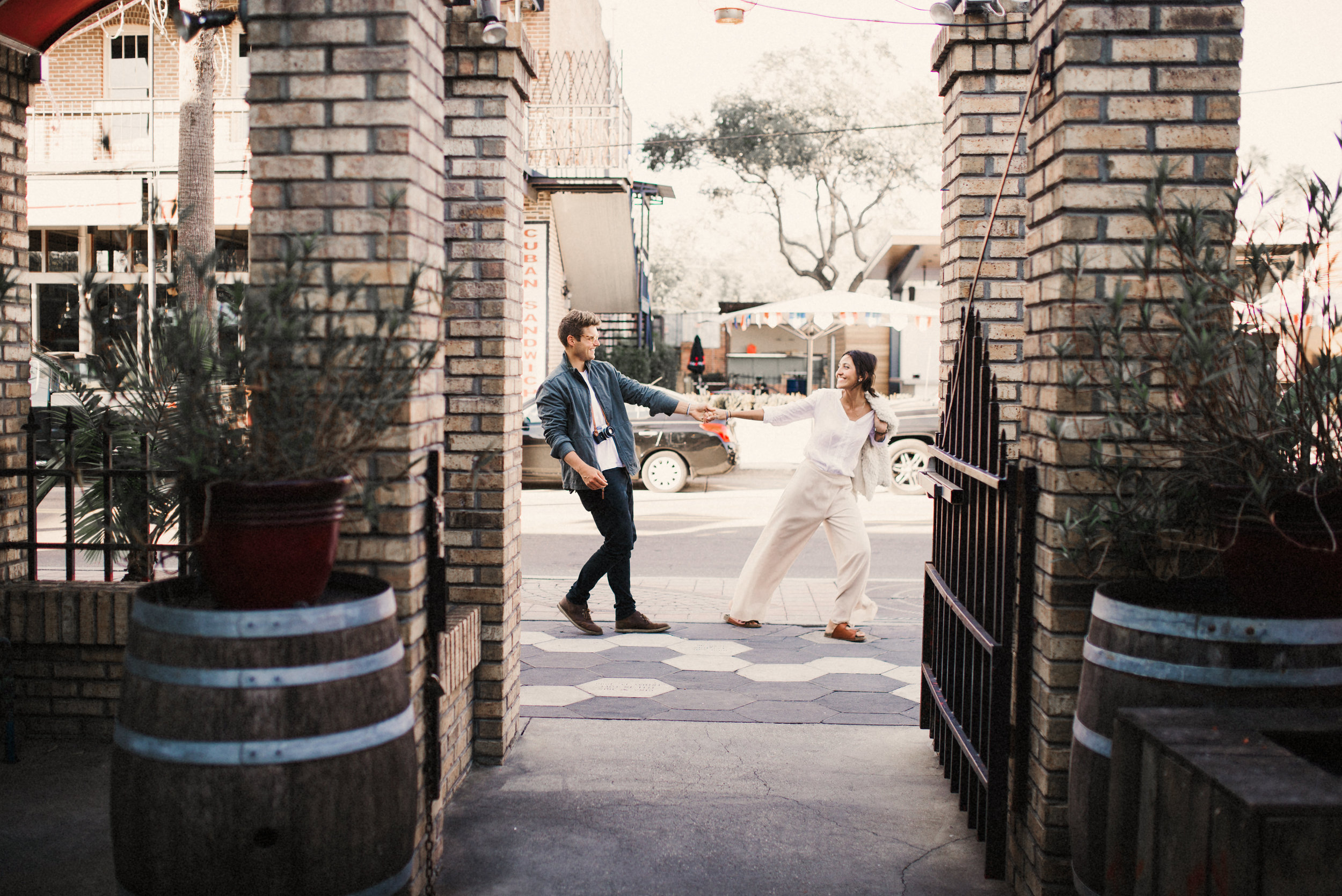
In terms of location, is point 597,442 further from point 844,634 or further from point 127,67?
point 127,67

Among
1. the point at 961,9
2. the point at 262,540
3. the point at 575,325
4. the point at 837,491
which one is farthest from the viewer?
the point at 837,491

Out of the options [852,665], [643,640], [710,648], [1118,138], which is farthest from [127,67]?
[1118,138]

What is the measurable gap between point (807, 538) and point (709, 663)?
119 cm

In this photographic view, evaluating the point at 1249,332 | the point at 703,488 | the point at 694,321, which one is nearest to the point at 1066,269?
the point at 1249,332

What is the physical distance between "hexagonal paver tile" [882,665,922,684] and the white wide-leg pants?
2.14 feet

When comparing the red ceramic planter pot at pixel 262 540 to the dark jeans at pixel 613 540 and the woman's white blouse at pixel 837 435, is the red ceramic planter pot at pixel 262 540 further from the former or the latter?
the woman's white blouse at pixel 837 435

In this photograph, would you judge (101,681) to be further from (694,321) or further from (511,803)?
(694,321)

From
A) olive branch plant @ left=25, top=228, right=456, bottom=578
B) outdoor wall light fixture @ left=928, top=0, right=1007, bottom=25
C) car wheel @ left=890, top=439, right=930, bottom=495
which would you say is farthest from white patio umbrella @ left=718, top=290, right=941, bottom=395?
olive branch plant @ left=25, top=228, right=456, bottom=578

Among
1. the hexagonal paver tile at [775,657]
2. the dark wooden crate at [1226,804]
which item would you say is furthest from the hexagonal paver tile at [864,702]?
the dark wooden crate at [1226,804]

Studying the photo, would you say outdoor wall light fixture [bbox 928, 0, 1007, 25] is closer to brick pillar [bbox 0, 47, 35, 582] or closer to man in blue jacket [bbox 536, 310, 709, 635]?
man in blue jacket [bbox 536, 310, 709, 635]

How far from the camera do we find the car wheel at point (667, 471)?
44.4 feet

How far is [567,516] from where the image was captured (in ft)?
37.5

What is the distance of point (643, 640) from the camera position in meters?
6.26

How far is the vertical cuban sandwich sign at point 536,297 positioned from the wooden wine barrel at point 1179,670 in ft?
51.5
